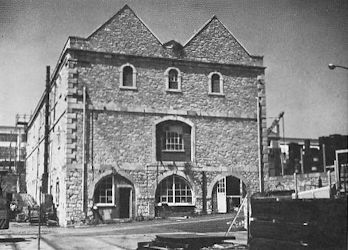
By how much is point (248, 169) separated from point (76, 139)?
1012cm

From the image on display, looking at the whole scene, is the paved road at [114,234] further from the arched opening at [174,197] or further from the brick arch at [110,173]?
the brick arch at [110,173]

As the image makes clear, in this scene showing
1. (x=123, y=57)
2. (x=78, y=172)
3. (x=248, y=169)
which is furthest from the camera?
(x=248, y=169)

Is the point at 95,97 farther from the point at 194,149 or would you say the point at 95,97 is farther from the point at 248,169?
the point at 248,169

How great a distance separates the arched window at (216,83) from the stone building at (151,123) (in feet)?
0.19

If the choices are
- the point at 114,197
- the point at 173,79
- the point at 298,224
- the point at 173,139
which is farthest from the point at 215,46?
the point at 298,224

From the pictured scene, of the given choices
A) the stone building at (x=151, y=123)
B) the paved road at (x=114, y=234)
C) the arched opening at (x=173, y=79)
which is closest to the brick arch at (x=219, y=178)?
the stone building at (x=151, y=123)

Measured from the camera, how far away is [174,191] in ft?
87.4

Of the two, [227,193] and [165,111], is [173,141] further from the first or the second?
[227,193]

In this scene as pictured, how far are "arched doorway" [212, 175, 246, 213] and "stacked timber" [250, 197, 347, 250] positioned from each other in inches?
706

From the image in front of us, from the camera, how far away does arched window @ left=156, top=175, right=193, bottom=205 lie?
86.6ft

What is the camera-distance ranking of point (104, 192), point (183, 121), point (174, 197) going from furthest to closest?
point (183, 121) → point (174, 197) → point (104, 192)

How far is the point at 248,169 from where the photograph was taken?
28297mm

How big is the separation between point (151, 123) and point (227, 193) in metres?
6.03

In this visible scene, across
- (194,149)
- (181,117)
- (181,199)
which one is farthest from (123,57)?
(181,199)
